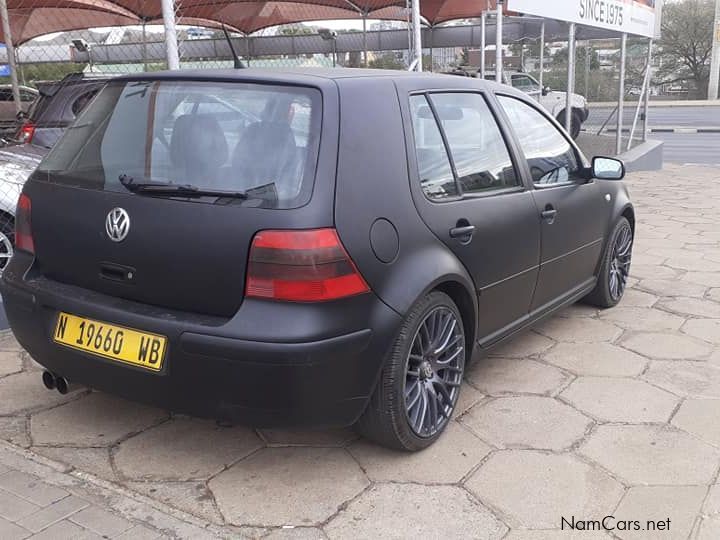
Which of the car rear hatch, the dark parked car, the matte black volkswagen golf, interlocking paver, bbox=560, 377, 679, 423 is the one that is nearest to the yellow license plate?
the matte black volkswagen golf

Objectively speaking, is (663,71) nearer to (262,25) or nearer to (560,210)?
(262,25)

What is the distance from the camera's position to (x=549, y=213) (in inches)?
148

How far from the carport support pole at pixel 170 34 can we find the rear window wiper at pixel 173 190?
2.76 m

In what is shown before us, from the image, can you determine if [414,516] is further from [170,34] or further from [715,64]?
[715,64]

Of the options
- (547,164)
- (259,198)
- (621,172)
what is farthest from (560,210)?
(259,198)

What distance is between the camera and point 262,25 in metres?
21.0

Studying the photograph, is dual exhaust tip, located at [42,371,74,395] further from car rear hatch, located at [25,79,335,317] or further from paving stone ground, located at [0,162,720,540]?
car rear hatch, located at [25,79,335,317]

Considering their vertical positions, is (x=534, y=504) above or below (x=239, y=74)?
below

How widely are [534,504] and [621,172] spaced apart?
2370mm

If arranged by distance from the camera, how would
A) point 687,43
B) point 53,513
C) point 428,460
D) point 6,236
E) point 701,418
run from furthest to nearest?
point 687,43 → point 6,236 → point 701,418 → point 428,460 → point 53,513

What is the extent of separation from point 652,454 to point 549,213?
4.29ft

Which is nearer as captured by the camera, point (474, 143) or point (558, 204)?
point (474, 143)

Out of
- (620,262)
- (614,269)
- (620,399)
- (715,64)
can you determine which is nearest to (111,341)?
(620,399)

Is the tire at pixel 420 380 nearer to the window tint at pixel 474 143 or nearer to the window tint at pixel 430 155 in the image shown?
the window tint at pixel 430 155
